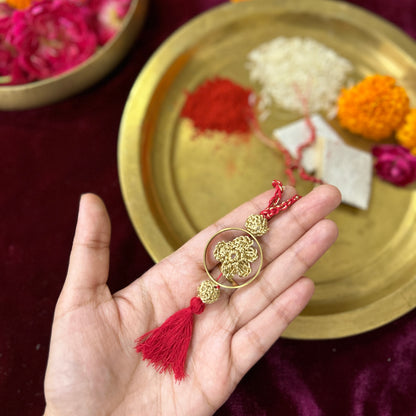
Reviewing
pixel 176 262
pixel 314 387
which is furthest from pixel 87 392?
pixel 314 387

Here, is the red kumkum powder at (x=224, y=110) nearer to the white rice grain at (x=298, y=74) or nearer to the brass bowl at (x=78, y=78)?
the white rice grain at (x=298, y=74)

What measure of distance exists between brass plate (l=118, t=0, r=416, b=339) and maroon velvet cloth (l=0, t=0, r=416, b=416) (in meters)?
0.11

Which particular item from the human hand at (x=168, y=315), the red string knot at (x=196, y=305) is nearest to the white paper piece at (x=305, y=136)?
the human hand at (x=168, y=315)

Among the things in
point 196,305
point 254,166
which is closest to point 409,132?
point 254,166

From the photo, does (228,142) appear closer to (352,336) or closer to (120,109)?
(120,109)

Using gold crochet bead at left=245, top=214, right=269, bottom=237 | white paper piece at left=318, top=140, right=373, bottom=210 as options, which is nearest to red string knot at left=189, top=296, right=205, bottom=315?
gold crochet bead at left=245, top=214, right=269, bottom=237

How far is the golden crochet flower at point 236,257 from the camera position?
2.90ft

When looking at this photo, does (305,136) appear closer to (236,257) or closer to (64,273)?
(236,257)

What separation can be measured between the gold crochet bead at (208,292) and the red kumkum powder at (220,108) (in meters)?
0.57

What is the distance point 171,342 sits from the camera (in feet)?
2.77

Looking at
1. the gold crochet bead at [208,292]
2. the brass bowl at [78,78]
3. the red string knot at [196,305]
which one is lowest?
the red string knot at [196,305]

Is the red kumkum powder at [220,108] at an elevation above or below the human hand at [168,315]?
above

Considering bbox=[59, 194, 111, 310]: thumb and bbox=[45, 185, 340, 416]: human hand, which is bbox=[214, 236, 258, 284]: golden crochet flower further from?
bbox=[59, 194, 111, 310]: thumb

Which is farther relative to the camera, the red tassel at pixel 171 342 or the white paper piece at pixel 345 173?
the white paper piece at pixel 345 173
